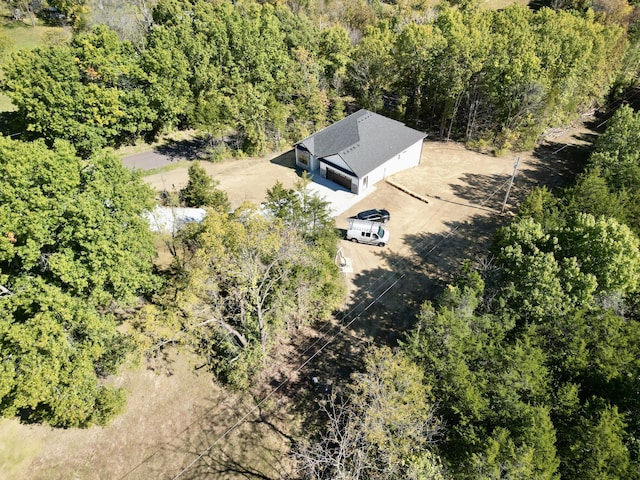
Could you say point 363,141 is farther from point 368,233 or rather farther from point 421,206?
point 368,233

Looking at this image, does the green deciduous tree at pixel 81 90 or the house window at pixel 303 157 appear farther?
the house window at pixel 303 157

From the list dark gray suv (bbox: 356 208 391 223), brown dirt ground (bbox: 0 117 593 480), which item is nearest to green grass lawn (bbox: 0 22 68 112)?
brown dirt ground (bbox: 0 117 593 480)

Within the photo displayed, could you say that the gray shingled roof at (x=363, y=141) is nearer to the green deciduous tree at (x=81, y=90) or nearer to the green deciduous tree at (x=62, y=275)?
the green deciduous tree at (x=81, y=90)

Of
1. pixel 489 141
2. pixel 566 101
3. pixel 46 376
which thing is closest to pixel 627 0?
pixel 566 101

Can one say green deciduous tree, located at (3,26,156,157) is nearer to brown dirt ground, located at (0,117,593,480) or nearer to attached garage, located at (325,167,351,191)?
brown dirt ground, located at (0,117,593,480)

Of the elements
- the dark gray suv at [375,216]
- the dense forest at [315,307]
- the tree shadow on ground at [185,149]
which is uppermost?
the dense forest at [315,307]

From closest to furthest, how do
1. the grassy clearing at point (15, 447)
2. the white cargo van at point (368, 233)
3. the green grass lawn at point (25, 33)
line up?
the grassy clearing at point (15, 447), the white cargo van at point (368, 233), the green grass lawn at point (25, 33)

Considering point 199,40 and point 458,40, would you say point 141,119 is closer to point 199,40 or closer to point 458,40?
point 199,40

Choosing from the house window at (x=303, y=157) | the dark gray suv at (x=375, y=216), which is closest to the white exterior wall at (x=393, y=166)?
the dark gray suv at (x=375, y=216)
